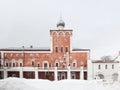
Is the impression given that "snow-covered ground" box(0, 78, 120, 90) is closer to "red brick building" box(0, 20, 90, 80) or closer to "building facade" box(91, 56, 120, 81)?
"building facade" box(91, 56, 120, 81)

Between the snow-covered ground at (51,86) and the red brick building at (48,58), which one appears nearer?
the snow-covered ground at (51,86)

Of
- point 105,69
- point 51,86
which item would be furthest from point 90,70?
point 51,86

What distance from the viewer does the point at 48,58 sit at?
59000mm

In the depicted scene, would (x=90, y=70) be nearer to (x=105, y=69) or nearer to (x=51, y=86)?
(x=105, y=69)

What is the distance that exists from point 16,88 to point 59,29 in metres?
37.7

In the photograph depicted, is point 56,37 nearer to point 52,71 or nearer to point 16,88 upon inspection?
point 52,71

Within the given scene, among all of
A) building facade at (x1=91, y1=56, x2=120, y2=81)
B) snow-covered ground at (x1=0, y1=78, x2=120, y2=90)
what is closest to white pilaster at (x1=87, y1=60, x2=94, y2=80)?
building facade at (x1=91, y1=56, x2=120, y2=81)

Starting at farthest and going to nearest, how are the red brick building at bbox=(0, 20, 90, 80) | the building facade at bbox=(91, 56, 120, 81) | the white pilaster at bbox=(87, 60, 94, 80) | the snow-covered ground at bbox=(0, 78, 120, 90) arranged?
the red brick building at bbox=(0, 20, 90, 80) → the building facade at bbox=(91, 56, 120, 81) → the white pilaster at bbox=(87, 60, 94, 80) → the snow-covered ground at bbox=(0, 78, 120, 90)

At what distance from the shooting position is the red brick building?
57631 mm

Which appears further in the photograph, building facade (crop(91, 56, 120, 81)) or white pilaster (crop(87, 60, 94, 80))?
building facade (crop(91, 56, 120, 81))

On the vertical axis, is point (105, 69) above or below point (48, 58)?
below

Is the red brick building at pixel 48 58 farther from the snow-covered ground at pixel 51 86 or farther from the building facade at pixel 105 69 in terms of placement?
the snow-covered ground at pixel 51 86

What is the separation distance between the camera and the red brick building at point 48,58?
189ft

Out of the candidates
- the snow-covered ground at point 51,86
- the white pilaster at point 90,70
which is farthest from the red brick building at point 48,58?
the snow-covered ground at point 51,86
